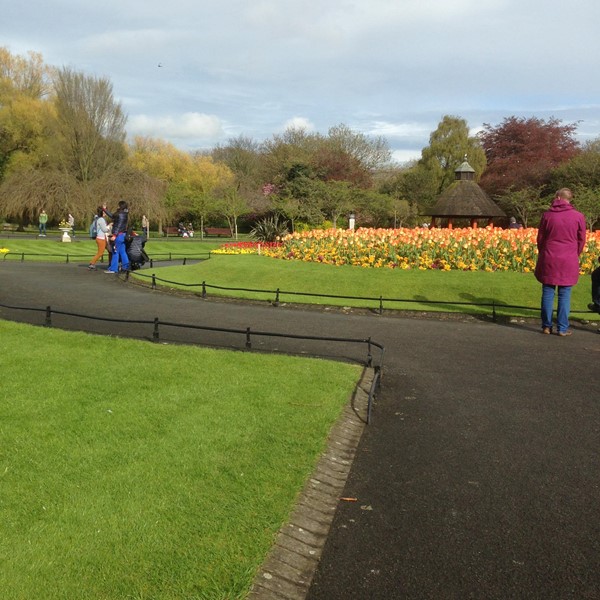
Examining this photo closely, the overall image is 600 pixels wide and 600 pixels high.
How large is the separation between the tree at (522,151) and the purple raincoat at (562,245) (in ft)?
120

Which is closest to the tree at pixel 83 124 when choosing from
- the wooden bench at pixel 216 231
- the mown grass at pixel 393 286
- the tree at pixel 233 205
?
the tree at pixel 233 205

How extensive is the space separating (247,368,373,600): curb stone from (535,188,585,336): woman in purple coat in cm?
537

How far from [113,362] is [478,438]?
4.14 metres

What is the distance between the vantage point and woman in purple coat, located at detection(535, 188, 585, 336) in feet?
29.7

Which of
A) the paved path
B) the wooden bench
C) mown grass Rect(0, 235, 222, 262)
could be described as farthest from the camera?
the wooden bench

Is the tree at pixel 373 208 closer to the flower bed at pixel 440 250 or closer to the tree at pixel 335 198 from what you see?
the tree at pixel 335 198

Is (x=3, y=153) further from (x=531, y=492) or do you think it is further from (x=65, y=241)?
(x=531, y=492)

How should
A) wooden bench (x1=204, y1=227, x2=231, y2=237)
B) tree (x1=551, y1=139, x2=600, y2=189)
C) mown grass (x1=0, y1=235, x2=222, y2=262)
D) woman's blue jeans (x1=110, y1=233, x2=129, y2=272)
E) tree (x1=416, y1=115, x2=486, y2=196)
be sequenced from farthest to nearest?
wooden bench (x1=204, y1=227, x2=231, y2=237)
tree (x1=416, y1=115, x2=486, y2=196)
tree (x1=551, y1=139, x2=600, y2=189)
mown grass (x1=0, y1=235, x2=222, y2=262)
woman's blue jeans (x1=110, y1=233, x2=129, y2=272)

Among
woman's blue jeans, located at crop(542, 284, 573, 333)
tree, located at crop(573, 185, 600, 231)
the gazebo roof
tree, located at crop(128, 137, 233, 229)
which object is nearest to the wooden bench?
tree, located at crop(128, 137, 233, 229)

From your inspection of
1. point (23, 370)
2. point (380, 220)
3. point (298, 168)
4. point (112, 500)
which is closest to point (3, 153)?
point (298, 168)

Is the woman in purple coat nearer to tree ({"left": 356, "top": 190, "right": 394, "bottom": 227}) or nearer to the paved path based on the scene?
the paved path

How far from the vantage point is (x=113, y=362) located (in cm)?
671

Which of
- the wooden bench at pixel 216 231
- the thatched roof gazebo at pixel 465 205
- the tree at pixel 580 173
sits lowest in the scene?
the wooden bench at pixel 216 231

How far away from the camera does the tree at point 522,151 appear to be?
4469 cm
